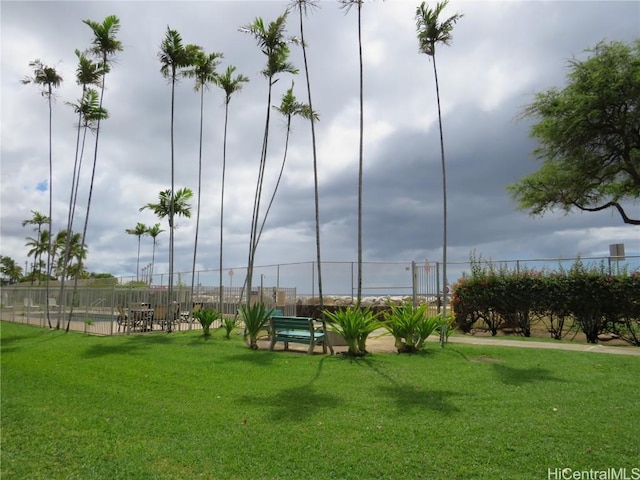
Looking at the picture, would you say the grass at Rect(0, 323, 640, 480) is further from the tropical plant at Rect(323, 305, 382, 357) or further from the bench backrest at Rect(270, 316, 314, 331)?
the bench backrest at Rect(270, 316, 314, 331)

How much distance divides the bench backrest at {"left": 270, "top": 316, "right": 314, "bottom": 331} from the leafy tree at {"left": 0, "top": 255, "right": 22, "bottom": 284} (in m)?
82.0

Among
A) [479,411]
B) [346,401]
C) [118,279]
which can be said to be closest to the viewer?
[479,411]

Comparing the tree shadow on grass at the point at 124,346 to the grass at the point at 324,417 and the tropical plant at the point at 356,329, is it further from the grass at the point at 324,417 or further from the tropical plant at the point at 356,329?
the tropical plant at the point at 356,329

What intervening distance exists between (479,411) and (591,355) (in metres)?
5.20

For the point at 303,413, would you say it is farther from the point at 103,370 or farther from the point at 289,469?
the point at 103,370

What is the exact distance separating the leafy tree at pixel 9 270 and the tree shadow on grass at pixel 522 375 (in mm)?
86773

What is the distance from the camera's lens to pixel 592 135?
20.4 meters

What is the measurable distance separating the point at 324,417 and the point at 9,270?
8923 cm

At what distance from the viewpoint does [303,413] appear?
551 cm

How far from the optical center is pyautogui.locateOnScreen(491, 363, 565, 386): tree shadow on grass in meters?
6.95

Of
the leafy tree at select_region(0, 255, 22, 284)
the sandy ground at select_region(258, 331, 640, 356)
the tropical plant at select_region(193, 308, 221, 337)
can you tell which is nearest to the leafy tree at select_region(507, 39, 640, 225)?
the sandy ground at select_region(258, 331, 640, 356)

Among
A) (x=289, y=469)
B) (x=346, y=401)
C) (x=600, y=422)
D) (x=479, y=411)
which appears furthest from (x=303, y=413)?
(x=600, y=422)

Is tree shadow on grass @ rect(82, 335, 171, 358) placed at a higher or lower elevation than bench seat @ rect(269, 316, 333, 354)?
lower

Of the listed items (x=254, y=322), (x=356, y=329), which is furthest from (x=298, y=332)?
(x=356, y=329)
